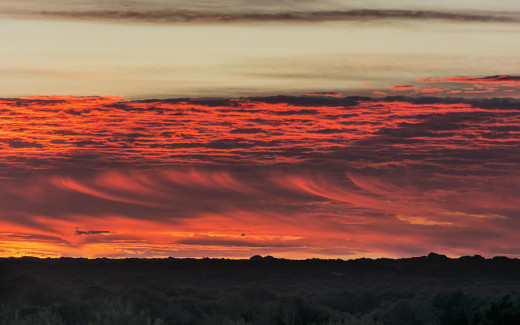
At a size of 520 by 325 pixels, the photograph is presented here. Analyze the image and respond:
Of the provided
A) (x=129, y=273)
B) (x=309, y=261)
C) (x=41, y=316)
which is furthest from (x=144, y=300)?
(x=309, y=261)

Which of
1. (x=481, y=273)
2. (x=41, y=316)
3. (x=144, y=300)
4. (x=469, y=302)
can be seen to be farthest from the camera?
(x=481, y=273)

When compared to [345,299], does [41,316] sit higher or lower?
lower

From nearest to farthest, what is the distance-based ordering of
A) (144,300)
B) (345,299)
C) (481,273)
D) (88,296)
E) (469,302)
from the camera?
(469,302), (144,300), (88,296), (345,299), (481,273)

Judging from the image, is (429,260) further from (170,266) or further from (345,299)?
(345,299)

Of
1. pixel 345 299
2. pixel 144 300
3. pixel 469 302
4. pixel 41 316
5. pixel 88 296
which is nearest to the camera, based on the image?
pixel 41 316

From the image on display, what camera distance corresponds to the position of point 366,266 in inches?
4929

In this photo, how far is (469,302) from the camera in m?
40.5

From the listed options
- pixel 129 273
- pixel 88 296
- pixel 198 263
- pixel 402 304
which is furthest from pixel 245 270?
pixel 402 304

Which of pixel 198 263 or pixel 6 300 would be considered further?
pixel 198 263

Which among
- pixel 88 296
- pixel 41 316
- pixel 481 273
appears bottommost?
pixel 41 316

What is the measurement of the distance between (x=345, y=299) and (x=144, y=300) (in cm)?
2542

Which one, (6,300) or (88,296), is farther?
(88,296)

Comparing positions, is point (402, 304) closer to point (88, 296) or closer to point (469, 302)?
point (469, 302)

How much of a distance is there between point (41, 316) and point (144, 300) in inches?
970
